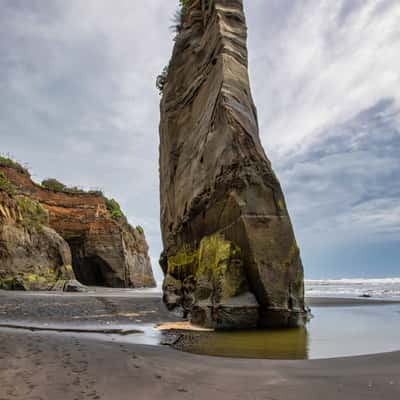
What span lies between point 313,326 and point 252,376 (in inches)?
239

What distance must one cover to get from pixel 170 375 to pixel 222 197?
7.89 m

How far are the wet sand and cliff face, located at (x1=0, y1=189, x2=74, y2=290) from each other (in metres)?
24.7

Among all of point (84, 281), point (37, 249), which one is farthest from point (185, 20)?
point (84, 281)

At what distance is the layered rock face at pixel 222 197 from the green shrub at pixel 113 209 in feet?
96.5

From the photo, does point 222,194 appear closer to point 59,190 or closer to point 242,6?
point 242,6

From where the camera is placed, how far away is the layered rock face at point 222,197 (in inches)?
382

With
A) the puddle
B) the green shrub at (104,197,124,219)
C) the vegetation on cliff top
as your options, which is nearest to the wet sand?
the puddle

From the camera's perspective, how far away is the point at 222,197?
1173 cm

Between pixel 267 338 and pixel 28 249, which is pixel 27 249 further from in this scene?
pixel 267 338

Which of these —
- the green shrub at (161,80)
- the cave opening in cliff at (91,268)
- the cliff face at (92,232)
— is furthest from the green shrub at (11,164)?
the green shrub at (161,80)

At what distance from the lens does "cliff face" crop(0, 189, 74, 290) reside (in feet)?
92.8

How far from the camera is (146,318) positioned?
11375mm

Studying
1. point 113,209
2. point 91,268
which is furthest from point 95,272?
point 113,209

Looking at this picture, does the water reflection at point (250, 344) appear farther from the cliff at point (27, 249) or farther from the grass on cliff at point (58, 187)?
the grass on cliff at point (58, 187)
